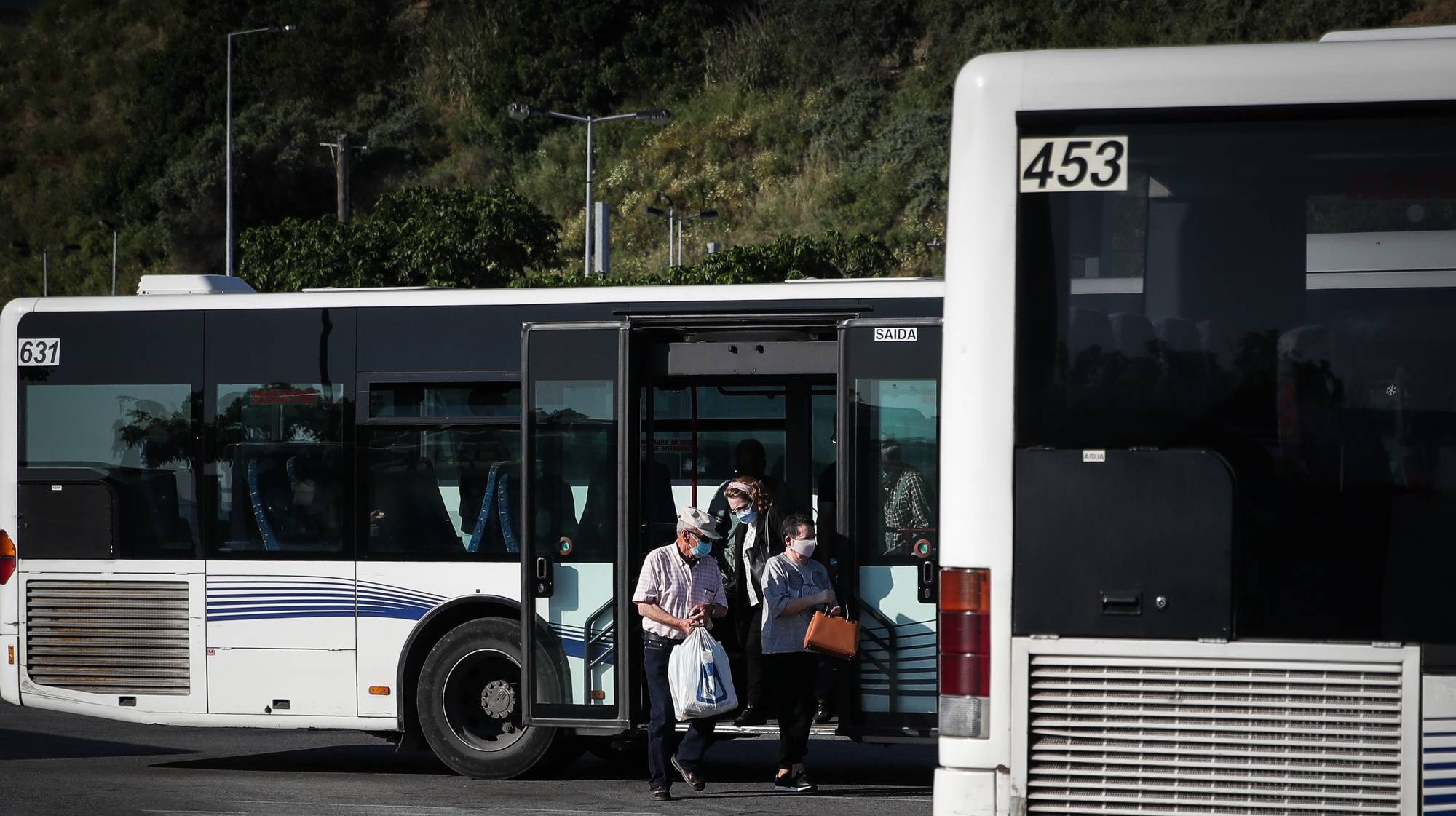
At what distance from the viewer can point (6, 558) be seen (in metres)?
11.3

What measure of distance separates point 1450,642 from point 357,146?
64619 millimetres

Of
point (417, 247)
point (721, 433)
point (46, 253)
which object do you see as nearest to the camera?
point (721, 433)

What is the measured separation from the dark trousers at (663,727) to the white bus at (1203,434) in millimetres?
4809

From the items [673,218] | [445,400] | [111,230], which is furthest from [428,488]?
[111,230]

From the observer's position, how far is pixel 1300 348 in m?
5.08

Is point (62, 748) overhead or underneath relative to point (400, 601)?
underneath

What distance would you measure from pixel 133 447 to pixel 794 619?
4637 mm

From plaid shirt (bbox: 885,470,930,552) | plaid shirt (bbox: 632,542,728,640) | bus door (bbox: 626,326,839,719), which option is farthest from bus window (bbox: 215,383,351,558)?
plaid shirt (bbox: 885,470,930,552)

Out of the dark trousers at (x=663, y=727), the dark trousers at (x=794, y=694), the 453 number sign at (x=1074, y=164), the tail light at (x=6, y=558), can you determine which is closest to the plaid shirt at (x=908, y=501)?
the dark trousers at (x=794, y=694)

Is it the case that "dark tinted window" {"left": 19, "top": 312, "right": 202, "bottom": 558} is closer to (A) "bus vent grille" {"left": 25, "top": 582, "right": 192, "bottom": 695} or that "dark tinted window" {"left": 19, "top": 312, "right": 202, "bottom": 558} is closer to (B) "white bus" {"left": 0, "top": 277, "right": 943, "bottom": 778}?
(B) "white bus" {"left": 0, "top": 277, "right": 943, "bottom": 778}

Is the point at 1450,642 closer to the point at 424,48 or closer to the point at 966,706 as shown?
the point at 966,706

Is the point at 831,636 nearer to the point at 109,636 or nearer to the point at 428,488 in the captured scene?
the point at 428,488

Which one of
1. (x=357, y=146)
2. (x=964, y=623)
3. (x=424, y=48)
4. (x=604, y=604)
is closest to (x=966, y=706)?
(x=964, y=623)

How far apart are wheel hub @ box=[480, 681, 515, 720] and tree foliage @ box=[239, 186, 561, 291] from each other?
77.3 feet
